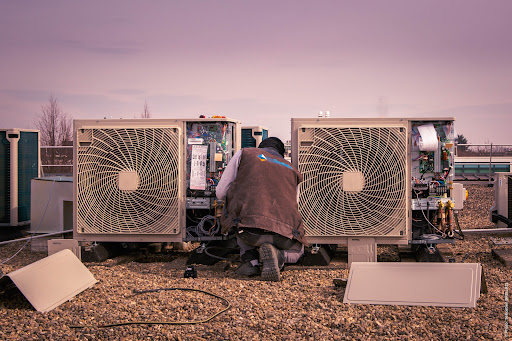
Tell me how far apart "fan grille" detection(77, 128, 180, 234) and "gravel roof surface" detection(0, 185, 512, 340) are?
2.38ft

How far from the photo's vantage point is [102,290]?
560 centimetres

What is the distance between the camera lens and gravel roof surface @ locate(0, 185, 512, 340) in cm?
425

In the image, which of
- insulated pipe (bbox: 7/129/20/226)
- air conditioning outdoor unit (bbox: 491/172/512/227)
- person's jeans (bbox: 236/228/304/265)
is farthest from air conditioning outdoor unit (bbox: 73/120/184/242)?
air conditioning outdoor unit (bbox: 491/172/512/227)

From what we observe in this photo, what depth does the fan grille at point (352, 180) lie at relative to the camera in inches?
261

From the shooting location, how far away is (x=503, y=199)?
30.9 ft

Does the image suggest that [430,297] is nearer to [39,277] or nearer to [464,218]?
[39,277]

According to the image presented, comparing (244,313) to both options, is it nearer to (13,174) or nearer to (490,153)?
(13,174)

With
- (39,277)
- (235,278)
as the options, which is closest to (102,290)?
(39,277)

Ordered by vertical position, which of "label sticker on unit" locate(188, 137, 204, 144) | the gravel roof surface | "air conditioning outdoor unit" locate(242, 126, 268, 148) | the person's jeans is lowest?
the gravel roof surface

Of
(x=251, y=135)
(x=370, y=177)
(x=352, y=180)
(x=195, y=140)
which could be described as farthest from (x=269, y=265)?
(x=251, y=135)

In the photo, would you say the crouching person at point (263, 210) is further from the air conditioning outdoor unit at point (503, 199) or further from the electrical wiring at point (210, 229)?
the air conditioning outdoor unit at point (503, 199)

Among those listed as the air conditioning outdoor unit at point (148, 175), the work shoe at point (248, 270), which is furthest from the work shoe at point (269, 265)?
the air conditioning outdoor unit at point (148, 175)

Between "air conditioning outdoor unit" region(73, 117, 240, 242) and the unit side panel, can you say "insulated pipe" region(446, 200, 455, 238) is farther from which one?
the unit side panel

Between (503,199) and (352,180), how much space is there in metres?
4.01
